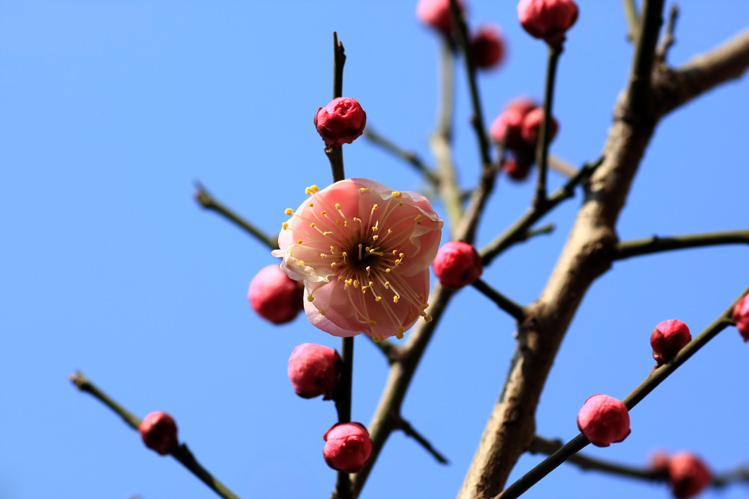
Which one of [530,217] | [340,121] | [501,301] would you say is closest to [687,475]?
[530,217]

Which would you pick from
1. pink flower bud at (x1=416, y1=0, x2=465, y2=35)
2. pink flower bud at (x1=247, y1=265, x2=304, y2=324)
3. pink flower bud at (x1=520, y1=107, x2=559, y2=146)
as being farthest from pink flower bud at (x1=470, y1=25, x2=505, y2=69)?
pink flower bud at (x1=247, y1=265, x2=304, y2=324)

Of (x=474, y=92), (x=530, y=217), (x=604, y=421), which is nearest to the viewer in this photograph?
(x=604, y=421)

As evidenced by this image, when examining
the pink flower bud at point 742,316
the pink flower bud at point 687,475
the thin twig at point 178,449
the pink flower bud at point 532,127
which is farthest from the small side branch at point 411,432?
the pink flower bud at point 687,475

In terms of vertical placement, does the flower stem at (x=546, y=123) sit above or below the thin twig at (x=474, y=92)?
below

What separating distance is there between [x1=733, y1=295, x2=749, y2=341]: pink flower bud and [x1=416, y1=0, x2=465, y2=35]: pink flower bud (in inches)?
118

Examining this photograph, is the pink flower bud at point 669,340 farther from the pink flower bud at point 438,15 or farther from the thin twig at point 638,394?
the pink flower bud at point 438,15

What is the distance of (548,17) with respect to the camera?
6.66ft

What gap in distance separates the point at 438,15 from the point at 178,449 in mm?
3129

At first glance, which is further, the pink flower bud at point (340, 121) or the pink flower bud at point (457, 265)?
the pink flower bud at point (457, 265)

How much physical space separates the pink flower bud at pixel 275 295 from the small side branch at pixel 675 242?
0.91m

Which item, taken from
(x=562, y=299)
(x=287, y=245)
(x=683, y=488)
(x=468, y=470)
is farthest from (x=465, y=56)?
(x=683, y=488)

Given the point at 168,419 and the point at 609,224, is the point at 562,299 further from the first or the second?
the point at 168,419

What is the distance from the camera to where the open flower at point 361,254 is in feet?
5.19

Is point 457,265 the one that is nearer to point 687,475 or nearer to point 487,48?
point 687,475
